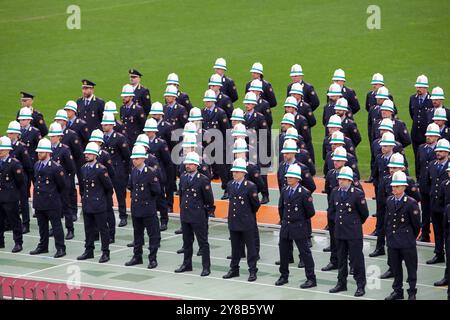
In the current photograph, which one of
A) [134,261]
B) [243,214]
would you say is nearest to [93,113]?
[134,261]

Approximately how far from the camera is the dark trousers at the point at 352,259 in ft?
72.8

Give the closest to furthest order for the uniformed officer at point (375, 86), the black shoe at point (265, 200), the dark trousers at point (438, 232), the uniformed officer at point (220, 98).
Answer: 1. the dark trousers at point (438, 232)
2. the black shoe at point (265, 200)
3. the uniformed officer at point (375, 86)
4. the uniformed officer at point (220, 98)

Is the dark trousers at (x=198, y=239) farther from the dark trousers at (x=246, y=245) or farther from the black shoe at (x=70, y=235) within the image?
the black shoe at (x=70, y=235)

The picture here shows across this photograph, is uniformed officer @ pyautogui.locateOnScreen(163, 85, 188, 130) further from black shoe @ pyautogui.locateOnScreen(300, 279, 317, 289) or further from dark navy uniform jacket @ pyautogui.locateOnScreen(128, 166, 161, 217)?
black shoe @ pyautogui.locateOnScreen(300, 279, 317, 289)

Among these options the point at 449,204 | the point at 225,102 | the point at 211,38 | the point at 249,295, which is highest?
the point at 211,38

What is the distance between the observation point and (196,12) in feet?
151

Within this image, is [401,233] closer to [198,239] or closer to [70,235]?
[198,239]

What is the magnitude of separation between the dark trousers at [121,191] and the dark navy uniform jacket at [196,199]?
3345 millimetres

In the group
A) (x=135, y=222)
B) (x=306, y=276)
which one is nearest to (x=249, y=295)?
(x=306, y=276)

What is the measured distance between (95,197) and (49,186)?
1.06 meters

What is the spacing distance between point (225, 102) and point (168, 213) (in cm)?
323

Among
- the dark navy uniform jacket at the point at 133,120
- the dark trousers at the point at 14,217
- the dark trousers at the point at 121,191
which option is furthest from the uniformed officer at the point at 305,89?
the dark trousers at the point at 14,217

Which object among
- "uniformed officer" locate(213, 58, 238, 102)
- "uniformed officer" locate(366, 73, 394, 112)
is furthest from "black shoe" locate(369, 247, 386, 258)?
"uniformed officer" locate(213, 58, 238, 102)

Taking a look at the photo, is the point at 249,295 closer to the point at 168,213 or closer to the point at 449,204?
the point at 449,204
